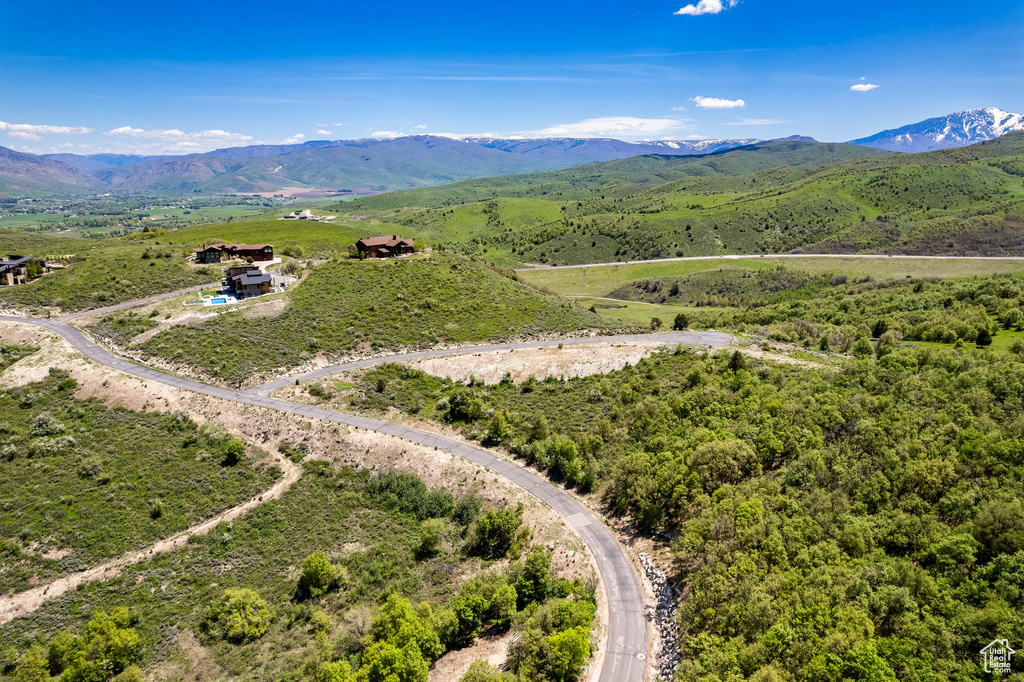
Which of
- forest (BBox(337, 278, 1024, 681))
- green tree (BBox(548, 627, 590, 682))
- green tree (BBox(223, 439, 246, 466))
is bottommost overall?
green tree (BBox(548, 627, 590, 682))

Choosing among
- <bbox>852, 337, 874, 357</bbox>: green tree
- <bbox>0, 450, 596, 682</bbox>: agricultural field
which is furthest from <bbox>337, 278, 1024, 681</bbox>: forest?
<bbox>0, 450, 596, 682</bbox>: agricultural field

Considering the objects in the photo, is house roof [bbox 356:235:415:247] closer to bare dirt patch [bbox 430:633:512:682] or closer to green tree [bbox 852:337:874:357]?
green tree [bbox 852:337:874:357]

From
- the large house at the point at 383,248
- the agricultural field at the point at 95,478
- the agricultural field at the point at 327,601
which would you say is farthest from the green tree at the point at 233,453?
the large house at the point at 383,248

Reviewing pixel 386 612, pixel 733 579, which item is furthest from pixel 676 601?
pixel 386 612

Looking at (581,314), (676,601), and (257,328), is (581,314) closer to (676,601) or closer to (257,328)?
(257,328)

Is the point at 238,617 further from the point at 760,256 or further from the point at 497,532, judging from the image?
the point at 760,256

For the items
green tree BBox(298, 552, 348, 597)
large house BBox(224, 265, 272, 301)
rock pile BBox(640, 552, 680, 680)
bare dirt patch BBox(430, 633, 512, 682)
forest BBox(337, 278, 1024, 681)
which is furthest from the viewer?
large house BBox(224, 265, 272, 301)

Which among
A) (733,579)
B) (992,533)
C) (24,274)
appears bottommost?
(733,579)
